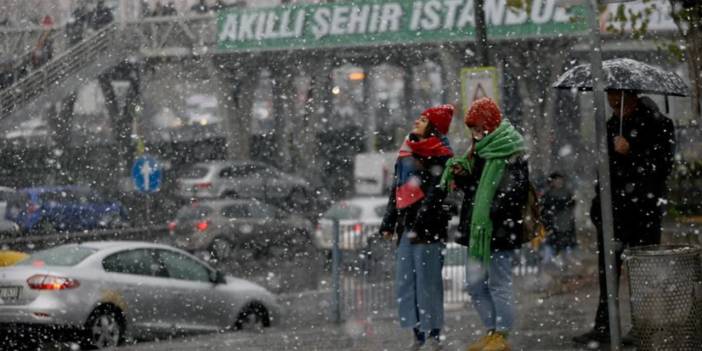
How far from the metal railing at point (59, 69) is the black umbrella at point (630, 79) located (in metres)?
22.1

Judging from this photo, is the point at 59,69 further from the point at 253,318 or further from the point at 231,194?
the point at 253,318

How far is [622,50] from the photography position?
3759cm

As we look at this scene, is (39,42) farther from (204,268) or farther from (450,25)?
(204,268)

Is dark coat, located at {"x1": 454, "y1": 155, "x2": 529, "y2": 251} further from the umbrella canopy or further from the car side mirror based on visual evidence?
the car side mirror

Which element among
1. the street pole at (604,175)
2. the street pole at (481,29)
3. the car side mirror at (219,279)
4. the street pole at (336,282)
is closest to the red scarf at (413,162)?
the street pole at (604,175)

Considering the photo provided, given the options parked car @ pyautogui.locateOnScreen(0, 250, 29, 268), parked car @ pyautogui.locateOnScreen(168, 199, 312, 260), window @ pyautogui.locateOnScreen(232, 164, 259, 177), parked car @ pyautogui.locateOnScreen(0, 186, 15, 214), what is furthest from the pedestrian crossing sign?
window @ pyautogui.locateOnScreen(232, 164, 259, 177)

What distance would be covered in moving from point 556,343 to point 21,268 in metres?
5.81

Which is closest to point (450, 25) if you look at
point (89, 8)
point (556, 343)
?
point (89, 8)

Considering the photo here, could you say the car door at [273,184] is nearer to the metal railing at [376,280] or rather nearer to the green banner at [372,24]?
the green banner at [372,24]

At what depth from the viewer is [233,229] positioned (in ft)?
89.2

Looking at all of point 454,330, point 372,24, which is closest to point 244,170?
point 372,24

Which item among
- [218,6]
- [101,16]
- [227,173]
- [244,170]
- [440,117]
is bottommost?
[440,117]

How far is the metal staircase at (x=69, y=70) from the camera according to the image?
29.8m

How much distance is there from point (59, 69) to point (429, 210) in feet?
76.4
